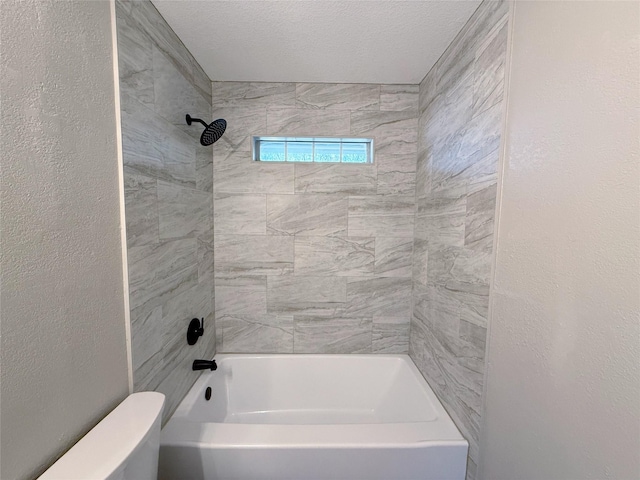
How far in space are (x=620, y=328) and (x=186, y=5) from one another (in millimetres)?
1771

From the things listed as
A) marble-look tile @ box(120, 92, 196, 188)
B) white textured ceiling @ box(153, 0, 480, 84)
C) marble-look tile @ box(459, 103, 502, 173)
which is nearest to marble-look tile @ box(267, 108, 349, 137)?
white textured ceiling @ box(153, 0, 480, 84)

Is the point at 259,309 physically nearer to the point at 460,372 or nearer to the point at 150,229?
the point at 150,229

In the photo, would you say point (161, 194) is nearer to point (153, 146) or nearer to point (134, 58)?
point (153, 146)

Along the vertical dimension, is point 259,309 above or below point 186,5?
below

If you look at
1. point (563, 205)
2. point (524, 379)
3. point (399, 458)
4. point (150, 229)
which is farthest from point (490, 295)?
point (150, 229)

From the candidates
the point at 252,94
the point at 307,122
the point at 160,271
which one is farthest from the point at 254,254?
the point at 252,94

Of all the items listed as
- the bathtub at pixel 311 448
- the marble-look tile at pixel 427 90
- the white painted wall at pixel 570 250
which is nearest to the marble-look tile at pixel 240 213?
the bathtub at pixel 311 448

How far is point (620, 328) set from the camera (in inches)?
21.8

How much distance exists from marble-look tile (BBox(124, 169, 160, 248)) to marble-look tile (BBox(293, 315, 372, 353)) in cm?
113

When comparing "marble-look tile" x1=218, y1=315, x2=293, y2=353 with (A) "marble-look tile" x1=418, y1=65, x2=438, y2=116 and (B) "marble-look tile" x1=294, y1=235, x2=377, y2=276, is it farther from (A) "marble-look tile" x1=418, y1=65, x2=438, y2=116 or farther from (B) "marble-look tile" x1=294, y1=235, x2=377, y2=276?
(A) "marble-look tile" x1=418, y1=65, x2=438, y2=116

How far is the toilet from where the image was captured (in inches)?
24.6

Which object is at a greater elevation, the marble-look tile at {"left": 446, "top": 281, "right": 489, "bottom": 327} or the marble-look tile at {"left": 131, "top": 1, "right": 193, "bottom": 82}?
the marble-look tile at {"left": 131, "top": 1, "right": 193, "bottom": 82}

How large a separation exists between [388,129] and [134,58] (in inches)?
55.6

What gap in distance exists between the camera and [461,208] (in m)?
1.20
